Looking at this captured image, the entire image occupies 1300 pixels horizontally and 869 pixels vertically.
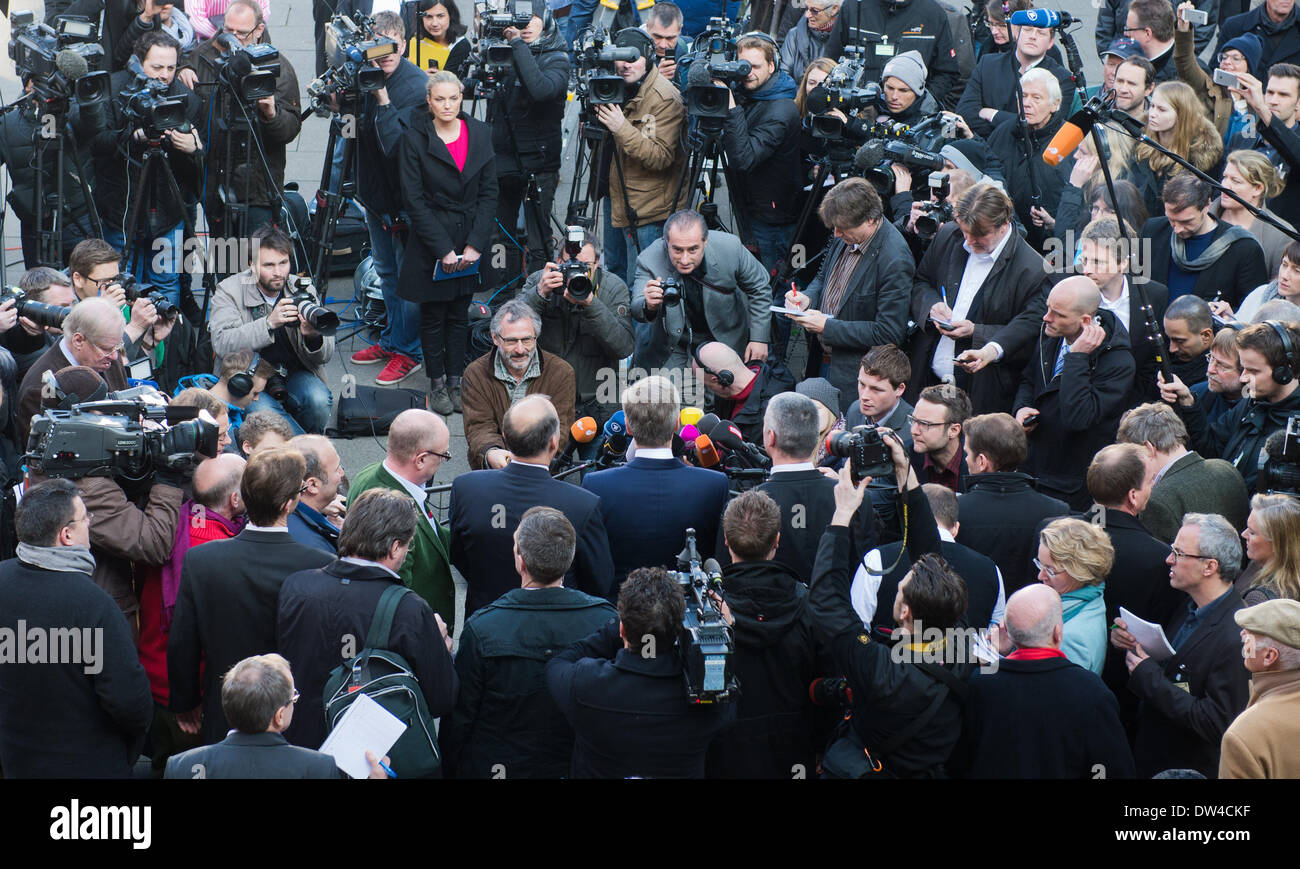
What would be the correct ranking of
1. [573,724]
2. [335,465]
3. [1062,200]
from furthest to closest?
[1062,200]
[335,465]
[573,724]

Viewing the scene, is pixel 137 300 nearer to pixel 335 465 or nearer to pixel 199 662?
pixel 335 465

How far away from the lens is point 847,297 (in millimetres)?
6883

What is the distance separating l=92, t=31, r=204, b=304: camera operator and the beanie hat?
3.75 meters

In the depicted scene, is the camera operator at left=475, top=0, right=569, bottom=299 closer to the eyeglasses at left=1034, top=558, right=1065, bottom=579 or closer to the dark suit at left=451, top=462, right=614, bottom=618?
the dark suit at left=451, top=462, right=614, bottom=618

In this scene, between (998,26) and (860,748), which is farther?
(998,26)

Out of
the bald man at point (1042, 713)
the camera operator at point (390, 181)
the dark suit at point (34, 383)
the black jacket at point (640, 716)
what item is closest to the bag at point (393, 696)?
the black jacket at point (640, 716)

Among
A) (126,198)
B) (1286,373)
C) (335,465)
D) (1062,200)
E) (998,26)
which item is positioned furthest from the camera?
(998,26)

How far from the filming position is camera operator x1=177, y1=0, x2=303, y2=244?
7.93 meters

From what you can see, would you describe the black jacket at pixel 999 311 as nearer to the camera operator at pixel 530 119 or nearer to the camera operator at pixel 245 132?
the camera operator at pixel 530 119

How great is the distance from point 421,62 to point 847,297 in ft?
11.7

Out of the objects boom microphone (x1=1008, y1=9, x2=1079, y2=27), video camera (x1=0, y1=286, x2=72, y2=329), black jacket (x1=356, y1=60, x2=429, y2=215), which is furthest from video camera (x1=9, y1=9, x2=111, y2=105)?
boom microphone (x1=1008, y1=9, x2=1079, y2=27)

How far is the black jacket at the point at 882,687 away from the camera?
4090 millimetres

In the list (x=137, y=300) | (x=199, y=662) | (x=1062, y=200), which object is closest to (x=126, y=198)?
(x=137, y=300)

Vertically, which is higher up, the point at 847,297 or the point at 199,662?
the point at 847,297
